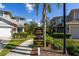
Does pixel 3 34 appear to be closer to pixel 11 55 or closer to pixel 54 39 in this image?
pixel 54 39

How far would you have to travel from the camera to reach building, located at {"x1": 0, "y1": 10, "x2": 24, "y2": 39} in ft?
70.1

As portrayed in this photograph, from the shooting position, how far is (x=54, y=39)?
18.3m

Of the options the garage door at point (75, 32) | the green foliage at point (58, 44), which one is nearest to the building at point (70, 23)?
the garage door at point (75, 32)

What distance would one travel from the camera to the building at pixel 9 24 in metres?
21.4

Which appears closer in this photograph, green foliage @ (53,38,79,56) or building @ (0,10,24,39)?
green foliage @ (53,38,79,56)

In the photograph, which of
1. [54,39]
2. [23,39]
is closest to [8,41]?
[23,39]

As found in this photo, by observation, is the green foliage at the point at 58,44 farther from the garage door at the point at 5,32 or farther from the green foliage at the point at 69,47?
the garage door at the point at 5,32

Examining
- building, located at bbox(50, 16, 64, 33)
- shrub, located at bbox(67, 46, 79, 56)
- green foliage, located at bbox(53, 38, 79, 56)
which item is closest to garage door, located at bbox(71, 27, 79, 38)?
building, located at bbox(50, 16, 64, 33)

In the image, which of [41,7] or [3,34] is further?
[3,34]

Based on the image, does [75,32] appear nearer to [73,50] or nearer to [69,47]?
[69,47]

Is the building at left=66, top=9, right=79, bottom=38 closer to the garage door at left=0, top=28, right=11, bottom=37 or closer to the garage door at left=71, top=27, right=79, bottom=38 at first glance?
the garage door at left=71, top=27, right=79, bottom=38

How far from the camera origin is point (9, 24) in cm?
2420

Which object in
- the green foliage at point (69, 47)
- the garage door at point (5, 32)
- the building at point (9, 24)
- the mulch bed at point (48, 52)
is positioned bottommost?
the mulch bed at point (48, 52)

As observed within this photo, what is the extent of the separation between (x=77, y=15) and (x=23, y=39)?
22.2 ft
